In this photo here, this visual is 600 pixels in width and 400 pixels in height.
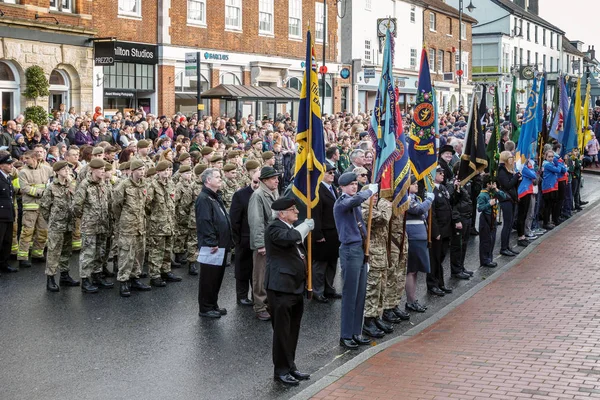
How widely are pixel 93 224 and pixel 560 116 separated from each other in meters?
13.7

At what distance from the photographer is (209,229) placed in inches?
426

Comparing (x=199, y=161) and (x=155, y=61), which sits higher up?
(x=155, y=61)

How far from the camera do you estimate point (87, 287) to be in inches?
476

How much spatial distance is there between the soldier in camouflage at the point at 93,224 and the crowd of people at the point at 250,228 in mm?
17

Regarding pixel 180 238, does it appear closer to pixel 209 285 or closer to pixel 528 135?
pixel 209 285

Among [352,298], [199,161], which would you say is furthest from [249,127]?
[352,298]

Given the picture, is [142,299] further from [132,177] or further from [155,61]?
[155,61]

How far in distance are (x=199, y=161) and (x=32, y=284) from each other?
4.80 m

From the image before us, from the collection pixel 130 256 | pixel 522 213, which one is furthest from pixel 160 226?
pixel 522 213

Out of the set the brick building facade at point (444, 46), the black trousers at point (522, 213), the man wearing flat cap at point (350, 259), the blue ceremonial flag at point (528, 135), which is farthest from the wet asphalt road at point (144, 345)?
the brick building facade at point (444, 46)

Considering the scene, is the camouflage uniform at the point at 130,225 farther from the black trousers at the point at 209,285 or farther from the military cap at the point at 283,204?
the military cap at the point at 283,204

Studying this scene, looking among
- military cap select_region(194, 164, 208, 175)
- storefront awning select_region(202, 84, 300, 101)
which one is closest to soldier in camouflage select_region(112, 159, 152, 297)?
military cap select_region(194, 164, 208, 175)

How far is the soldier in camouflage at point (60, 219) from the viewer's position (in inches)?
484

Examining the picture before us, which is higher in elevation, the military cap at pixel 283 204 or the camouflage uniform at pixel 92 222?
the military cap at pixel 283 204
